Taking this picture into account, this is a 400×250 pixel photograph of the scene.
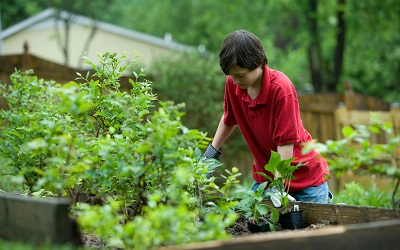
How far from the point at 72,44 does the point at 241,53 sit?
26.8m

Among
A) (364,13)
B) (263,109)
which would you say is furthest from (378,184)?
(364,13)

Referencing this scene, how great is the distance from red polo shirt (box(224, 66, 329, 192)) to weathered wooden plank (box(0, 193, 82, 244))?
1602mm

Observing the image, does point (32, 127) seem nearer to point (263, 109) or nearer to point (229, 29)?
point (263, 109)

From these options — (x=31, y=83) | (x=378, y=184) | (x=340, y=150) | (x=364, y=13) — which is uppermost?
(x=364, y=13)

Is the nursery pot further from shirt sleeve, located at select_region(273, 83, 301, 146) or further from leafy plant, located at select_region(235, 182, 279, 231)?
shirt sleeve, located at select_region(273, 83, 301, 146)

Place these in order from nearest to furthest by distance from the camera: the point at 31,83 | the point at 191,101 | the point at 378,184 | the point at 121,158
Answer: the point at 121,158
the point at 31,83
the point at 378,184
the point at 191,101

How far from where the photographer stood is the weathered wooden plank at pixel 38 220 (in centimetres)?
292

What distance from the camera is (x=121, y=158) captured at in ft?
11.0

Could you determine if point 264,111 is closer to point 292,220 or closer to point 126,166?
point 292,220

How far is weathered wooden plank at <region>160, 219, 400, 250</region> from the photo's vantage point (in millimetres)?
2676

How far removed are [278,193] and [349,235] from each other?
128cm

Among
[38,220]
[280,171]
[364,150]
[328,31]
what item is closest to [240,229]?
[280,171]

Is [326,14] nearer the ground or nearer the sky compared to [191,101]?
nearer the sky

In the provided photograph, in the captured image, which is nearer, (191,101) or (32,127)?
(32,127)
